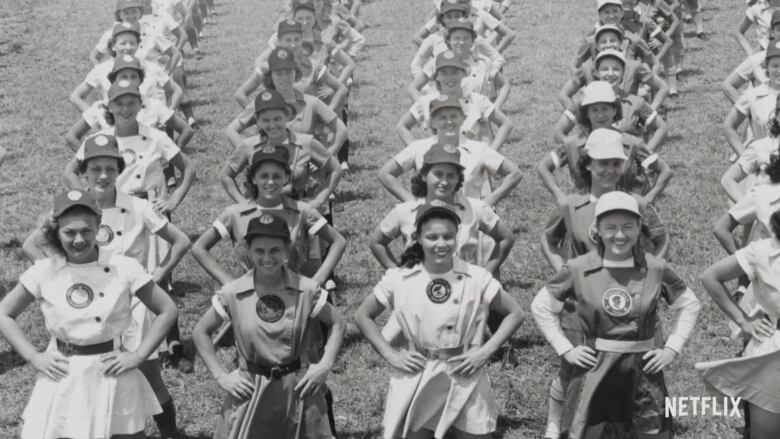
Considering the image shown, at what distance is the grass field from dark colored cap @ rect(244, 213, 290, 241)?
2.43 meters

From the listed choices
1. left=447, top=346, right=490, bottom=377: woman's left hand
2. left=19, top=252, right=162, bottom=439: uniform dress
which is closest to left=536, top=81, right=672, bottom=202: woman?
left=447, top=346, right=490, bottom=377: woman's left hand

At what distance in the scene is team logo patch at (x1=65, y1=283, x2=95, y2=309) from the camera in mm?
7250

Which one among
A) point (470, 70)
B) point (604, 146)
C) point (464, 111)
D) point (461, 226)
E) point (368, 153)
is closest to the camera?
point (604, 146)

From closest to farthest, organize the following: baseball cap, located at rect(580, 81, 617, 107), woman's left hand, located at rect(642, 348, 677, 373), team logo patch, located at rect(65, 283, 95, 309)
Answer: team logo patch, located at rect(65, 283, 95, 309), woman's left hand, located at rect(642, 348, 677, 373), baseball cap, located at rect(580, 81, 617, 107)

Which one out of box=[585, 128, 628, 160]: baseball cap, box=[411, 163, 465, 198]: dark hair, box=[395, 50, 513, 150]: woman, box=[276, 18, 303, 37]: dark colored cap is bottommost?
box=[411, 163, 465, 198]: dark hair

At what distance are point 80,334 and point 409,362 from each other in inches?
80.0

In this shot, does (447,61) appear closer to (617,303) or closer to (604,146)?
(604,146)

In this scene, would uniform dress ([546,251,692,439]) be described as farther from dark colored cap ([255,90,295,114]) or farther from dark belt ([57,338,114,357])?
dark colored cap ([255,90,295,114])

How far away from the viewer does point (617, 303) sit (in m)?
7.35

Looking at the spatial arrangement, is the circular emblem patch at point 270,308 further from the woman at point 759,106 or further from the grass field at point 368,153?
the woman at point 759,106

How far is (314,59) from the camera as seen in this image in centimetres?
1506

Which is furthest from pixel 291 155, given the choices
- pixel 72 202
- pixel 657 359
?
pixel 657 359

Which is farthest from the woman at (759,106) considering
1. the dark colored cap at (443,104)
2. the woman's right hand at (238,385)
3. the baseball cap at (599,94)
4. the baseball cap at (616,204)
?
the woman's right hand at (238,385)

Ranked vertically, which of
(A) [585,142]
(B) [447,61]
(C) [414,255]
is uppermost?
(B) [447,61]
